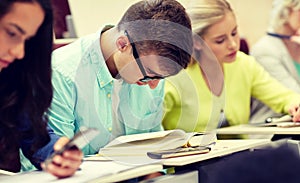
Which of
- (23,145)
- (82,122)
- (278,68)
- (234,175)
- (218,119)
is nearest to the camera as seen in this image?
(234,175)

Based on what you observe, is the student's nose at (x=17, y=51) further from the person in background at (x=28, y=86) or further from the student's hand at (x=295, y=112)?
the student's hand at (x=295, y=112)

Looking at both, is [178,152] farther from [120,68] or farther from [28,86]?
[28,86]

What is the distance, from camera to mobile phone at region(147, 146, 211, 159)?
157 centimetres

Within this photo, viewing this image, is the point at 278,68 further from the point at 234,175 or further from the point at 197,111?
the point at 234,175

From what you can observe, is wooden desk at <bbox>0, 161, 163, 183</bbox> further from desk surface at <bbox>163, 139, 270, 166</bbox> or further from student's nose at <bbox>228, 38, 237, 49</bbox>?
student's nose at <bbox>228, 38, 237, 49</bbox>

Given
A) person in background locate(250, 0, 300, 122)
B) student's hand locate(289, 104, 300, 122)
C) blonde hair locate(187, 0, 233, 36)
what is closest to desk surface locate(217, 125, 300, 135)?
student's hand locate(289, 104, 300, 122)

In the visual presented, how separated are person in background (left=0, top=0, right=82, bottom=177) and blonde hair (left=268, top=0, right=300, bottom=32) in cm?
176

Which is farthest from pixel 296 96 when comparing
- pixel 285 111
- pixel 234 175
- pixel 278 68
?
pixel 234 175

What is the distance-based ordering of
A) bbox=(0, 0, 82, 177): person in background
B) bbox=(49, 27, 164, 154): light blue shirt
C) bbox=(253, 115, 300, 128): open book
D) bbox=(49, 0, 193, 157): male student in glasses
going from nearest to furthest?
bbox=(0, 0, 82, 177): person in background → bbox=(49, 0, 193, 157): male student in glasses → bbox=(49, 27, 164, 154): light blue shirt → bbox=(253, 115, 300, 128): open book

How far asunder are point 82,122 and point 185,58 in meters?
0.41

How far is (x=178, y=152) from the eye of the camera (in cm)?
162

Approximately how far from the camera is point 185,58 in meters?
1.63

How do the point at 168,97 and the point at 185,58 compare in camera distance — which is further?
the point at 168,97

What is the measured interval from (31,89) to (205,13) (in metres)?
1.12
